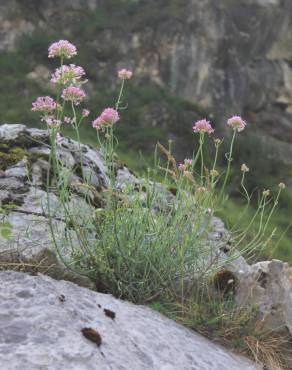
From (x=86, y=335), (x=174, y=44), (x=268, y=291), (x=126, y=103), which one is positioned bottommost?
(x=126, y=103)

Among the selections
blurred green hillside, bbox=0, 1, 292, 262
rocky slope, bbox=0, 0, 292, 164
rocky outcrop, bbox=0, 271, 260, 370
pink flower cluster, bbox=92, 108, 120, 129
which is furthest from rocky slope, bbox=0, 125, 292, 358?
rocky slope, bbox=0, 0, 292, 164

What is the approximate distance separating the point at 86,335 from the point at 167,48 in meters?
16.9

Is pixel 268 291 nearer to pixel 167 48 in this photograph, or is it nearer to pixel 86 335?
pixel 86 335

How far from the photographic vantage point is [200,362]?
7.97 ft

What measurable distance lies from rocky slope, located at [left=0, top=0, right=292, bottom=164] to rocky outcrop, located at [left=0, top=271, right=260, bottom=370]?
13.1m

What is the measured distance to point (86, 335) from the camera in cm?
220

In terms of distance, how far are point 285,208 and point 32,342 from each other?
9.43m

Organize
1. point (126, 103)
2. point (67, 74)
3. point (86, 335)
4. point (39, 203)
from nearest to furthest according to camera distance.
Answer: point (86, 335) < point (67, 74) < point (39, 203) < point (126, 103)

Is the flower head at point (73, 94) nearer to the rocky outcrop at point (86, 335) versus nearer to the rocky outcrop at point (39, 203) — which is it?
the rocky outcrop at point (39, 203)

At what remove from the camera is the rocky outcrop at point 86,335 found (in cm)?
204

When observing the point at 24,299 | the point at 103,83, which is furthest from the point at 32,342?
the point at 103,83

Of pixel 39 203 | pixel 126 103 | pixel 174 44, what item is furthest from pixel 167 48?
pixel 39 203

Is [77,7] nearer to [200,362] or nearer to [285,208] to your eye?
[285,208]

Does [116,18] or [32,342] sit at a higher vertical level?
[32,342]
